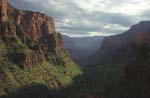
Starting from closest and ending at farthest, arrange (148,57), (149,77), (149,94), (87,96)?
1. (149,94)
2. (149,77)
3. (87,96)
4. (148,57)

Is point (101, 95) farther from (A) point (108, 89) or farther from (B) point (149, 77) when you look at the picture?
(B) point (149, 77)

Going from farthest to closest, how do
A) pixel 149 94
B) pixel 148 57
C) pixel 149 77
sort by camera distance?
pixel 148 57
pixel 149 77
pixel 149 94

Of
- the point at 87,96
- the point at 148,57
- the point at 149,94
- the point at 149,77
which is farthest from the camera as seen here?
the point at 148,57

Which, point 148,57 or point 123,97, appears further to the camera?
point 148,57

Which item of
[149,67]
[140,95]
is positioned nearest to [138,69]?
[149,67]

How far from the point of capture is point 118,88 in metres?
176

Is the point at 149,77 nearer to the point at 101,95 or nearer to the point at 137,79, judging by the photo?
the point at 137,79

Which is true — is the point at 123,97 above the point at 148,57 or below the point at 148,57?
below

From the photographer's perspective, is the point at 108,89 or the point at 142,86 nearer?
the point at 142,86

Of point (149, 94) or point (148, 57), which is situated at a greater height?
point (148, 57)

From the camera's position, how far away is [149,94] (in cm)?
15350

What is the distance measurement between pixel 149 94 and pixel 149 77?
1154cm

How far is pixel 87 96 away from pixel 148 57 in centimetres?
3520

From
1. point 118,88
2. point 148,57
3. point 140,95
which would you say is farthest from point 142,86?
point 148,57
